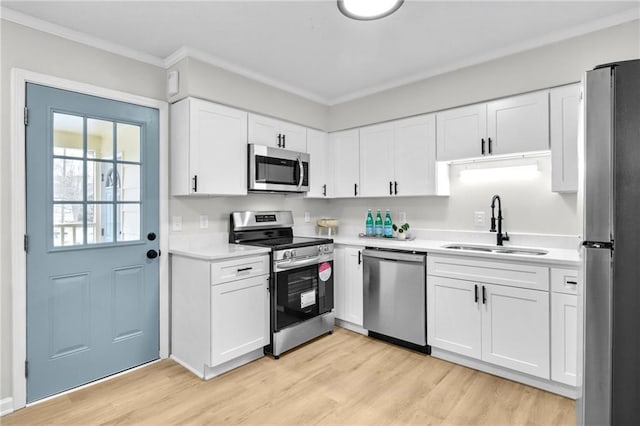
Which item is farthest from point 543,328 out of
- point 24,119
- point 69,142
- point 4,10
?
point 4,10

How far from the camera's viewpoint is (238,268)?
8.85 ft

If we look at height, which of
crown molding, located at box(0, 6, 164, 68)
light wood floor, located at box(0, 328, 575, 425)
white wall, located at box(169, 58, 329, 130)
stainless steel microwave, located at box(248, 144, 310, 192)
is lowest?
light wood floor, located at box(0, 328, 575, 425)

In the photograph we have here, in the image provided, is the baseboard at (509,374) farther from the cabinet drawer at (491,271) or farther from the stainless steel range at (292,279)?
the stainless steel range at (292,279)

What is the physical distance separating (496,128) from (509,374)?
6.30 feet

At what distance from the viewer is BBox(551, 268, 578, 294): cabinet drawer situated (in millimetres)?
2232

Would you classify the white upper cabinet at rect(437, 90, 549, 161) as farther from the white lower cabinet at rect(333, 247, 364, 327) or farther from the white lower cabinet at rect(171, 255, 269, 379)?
the white lower cabinet at rect(171, 255, 269, 379)

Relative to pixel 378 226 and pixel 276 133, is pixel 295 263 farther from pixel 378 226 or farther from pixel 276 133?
pixel 276 133

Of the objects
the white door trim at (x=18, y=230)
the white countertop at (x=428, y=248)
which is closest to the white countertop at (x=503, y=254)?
the white countertop at (x=428, y=248)

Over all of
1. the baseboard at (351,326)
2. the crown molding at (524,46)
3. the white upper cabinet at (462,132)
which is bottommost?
the baseboard at (351,326)

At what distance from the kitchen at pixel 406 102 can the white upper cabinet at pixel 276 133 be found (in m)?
0.07

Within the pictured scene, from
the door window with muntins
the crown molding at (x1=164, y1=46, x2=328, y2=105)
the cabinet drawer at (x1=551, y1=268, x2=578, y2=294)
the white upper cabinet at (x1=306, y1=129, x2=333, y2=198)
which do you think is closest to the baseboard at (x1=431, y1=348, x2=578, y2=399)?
the cabinet drawer at (x1=551, y1=268, x2=578, y2=294)

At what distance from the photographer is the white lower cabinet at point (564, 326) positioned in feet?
7.31

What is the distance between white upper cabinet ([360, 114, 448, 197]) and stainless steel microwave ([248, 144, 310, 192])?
687 mm

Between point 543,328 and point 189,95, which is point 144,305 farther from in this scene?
point 543,328
